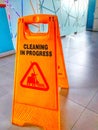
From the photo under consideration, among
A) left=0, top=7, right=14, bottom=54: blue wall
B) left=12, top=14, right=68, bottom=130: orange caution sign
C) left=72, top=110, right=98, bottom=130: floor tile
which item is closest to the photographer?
left=12, top=14, right=68, bottom=130: orange caution sign

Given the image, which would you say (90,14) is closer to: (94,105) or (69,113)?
(94,105)

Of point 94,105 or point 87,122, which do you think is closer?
point 87,122

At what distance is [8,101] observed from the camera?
1.82 meters

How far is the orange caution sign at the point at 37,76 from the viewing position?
129 centimetres

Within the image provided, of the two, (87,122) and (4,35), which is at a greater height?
(4,35)

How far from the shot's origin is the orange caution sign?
1.29 meters

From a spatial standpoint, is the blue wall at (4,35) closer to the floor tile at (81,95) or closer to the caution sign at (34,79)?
the floor tile at (81,95)

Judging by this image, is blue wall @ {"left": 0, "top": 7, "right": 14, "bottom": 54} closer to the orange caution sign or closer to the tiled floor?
the tiled floor

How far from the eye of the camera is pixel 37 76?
53.3 inches

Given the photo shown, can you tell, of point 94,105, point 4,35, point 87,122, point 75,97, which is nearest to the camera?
point 87,122

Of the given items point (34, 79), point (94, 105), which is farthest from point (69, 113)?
point (34, 79)

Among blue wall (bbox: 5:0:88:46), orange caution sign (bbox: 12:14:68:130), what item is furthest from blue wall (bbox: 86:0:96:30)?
orange caution sign (bbox: 12:14:68:130)

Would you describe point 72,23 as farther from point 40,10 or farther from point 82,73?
point 82,73

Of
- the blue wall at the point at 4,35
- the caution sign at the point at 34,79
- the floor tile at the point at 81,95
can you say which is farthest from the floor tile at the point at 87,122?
the blue wall at the point at 4,35
